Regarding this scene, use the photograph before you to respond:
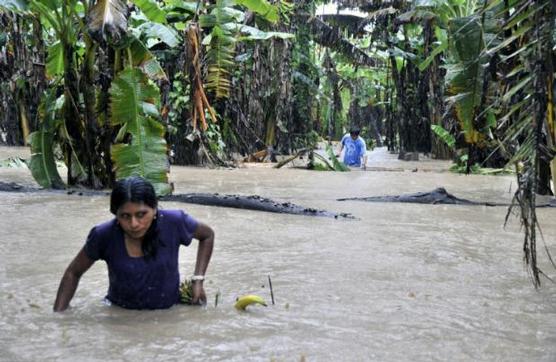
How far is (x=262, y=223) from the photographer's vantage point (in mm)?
7562

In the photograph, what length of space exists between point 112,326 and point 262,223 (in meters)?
3.97

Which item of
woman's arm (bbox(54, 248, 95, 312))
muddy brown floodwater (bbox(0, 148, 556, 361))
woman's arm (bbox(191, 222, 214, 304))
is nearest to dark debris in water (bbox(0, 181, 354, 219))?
muddy brown floodwater (bbox(0, 148, 556, 361))

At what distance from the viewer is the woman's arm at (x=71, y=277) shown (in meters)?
3.73

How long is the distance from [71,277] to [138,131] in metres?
5.38

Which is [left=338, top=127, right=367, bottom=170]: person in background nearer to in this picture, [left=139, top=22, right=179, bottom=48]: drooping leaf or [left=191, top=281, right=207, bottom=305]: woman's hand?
[left=139, top=22, right=179, bottom=48]: drooping leaf

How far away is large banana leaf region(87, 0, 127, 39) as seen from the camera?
8289 millimetres

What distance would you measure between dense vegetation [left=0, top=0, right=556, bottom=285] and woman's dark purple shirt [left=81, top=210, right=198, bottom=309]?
1.73 metres

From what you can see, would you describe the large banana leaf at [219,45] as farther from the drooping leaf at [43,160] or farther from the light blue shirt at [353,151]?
the drooping leaf at [43,160]

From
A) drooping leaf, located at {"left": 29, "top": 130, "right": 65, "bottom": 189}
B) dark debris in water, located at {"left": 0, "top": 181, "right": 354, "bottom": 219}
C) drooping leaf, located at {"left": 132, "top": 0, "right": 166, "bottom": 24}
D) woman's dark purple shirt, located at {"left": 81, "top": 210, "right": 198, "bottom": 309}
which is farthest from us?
drooping leaf, located at {"left": 132, "top": 0, "right": 166, "bottom": 24}

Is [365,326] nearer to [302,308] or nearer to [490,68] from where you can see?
[302,308]

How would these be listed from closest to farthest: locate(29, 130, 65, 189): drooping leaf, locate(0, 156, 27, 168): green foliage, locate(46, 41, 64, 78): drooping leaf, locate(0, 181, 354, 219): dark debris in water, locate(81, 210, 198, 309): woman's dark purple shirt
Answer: locate(81, 210, 198, 309): woman's dark purple shirt
locate(0, 181, 354, 219): dark debris in water
locate(29, 130, 65, 189): drooping leaf
locate(46, 41, 64, 78): drooping leaf
locate(0, 156, 27, 168): green foliage

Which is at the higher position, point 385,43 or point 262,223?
point 385,43

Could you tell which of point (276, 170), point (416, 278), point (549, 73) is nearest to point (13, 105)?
point (276, 170)

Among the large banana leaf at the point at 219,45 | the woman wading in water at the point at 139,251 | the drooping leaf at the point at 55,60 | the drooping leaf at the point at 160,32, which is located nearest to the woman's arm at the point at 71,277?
the woman wading in water at the point at 139,251
